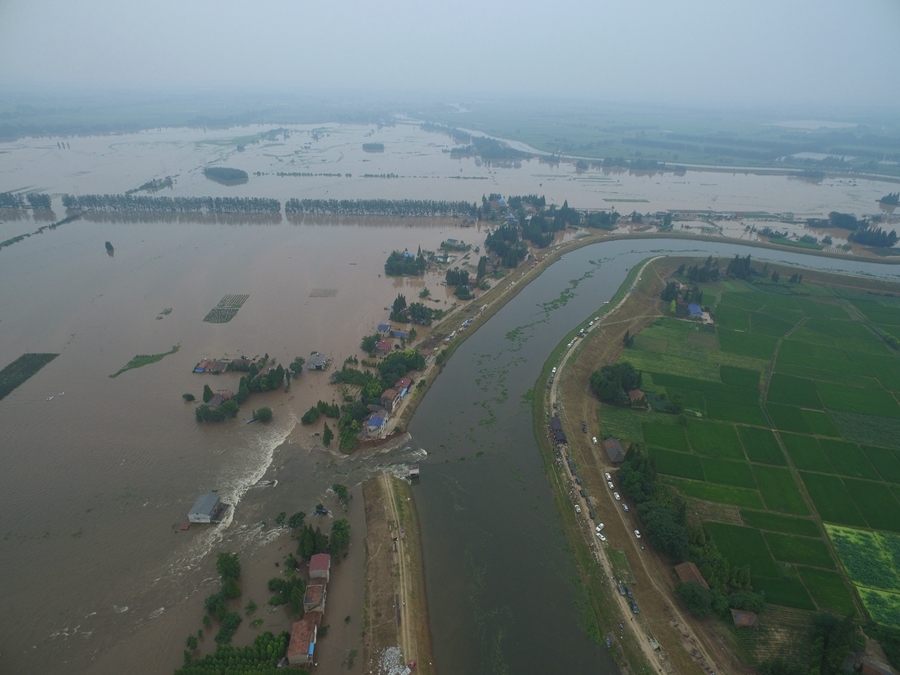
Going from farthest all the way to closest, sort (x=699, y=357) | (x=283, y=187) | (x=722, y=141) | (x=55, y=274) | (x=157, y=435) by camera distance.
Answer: (x=722, y=141), (x=283, y=187), (x=55, y=274), (x=699, y=357), (x=157, y=435)

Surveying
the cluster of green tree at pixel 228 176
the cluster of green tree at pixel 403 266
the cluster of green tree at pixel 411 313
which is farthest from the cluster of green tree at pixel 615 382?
the cluster of green tree at pixel 228 176

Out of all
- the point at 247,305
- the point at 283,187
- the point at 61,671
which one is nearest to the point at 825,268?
the point at 247,305

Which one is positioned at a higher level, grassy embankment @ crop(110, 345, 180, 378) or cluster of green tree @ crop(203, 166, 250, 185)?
cluster of green tree @ crop(203, 166, 250, 185)

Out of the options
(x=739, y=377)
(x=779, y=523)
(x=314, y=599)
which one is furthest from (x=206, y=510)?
(x=739, y=377)

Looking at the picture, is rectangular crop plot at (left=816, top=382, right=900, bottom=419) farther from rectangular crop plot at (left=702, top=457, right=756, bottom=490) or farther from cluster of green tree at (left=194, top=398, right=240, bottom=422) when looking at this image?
cluster of green tree at (left=194, top=398, right=240, bottom=422)

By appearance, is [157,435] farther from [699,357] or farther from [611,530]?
[699,357]

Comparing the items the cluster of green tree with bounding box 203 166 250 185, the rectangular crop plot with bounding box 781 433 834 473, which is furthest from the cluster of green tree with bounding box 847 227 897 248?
the cluster of green tree with bounding box 203 166 250 185

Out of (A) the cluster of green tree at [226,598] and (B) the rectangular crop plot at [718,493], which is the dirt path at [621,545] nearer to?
(B) the rectangular crop plot at [718,493]
